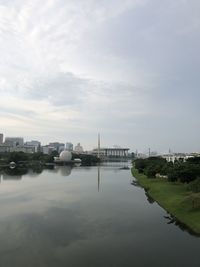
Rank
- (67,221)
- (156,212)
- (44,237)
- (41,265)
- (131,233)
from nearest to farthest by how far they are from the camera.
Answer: (41,265)
(44,237)
(131,233)
(67,221)
(156,212)

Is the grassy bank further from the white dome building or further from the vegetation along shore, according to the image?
the white dome building

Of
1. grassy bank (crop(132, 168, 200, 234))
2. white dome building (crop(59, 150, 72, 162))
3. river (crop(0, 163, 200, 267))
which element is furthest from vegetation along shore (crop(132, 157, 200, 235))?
Answer: white dome building (crop(59, 150, 72, 162))

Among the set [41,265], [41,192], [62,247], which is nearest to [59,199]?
[41,192]

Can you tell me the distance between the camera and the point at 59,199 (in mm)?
27797

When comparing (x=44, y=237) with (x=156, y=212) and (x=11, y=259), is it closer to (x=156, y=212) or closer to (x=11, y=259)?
(x=11, y=259)

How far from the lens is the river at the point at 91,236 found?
12703mm

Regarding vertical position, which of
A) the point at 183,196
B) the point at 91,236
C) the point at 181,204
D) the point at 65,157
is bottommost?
the point at 91,236

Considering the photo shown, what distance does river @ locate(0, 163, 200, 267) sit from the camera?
41.7 ft

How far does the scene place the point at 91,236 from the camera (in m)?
16.0

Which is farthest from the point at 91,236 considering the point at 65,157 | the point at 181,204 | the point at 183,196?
the point at 65,157

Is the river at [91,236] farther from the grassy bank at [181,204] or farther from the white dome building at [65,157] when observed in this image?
the white dome building at [65,157]

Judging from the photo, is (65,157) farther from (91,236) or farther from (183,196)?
(91,236)

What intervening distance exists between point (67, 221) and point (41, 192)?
13.6m

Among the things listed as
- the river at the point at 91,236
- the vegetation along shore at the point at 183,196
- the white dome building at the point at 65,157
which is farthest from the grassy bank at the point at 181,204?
A: the white dome building at the point at 65,157
